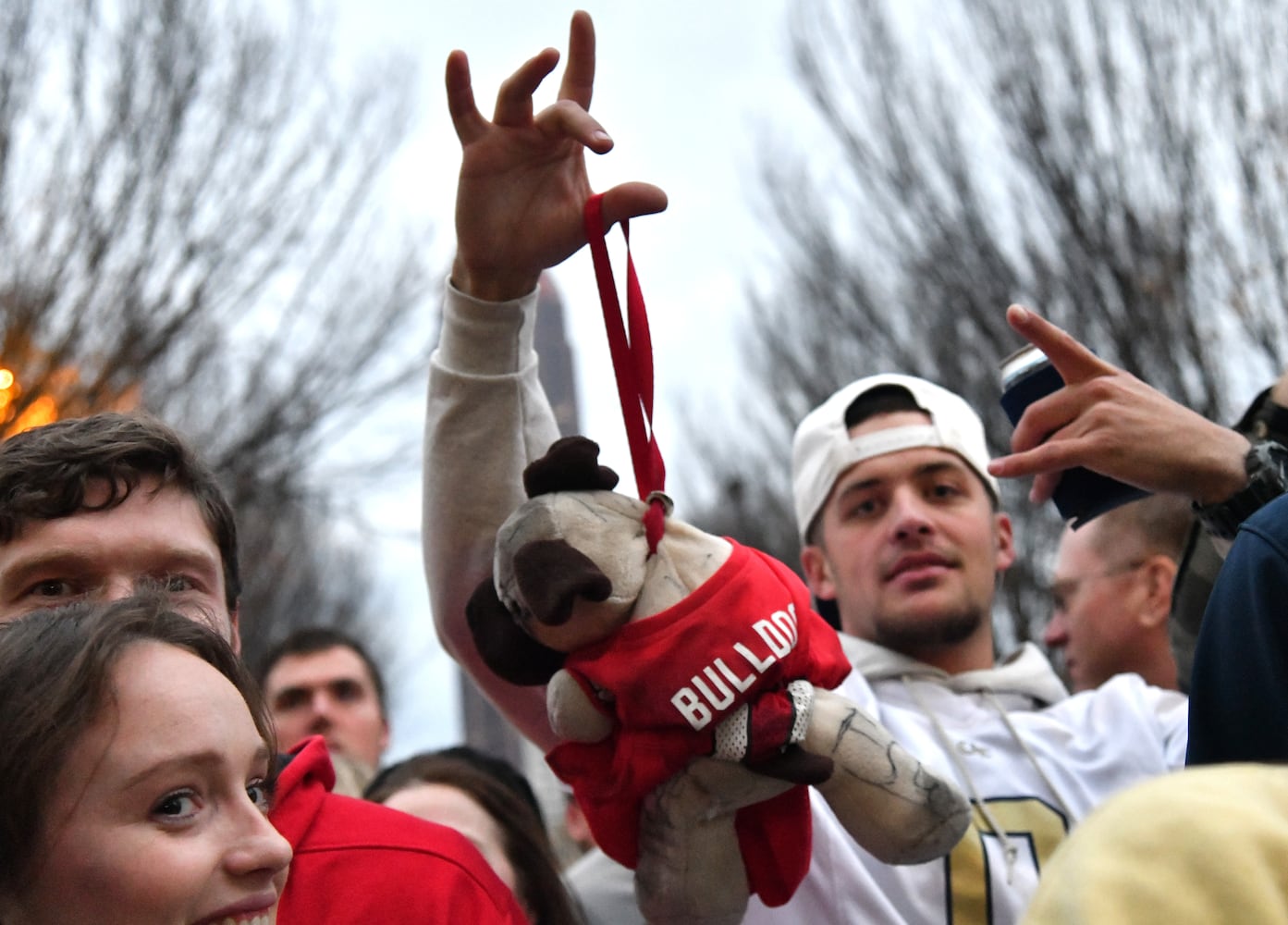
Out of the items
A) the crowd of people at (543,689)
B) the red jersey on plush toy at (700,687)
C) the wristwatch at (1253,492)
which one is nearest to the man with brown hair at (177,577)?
the crowd of people at (543,689)

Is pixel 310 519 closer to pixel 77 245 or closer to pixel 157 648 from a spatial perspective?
pixel 77 245

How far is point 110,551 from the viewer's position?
1917 millimetres

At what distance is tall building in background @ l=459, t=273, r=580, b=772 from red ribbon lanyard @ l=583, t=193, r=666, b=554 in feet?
1.16

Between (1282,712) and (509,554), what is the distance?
3.27 feet

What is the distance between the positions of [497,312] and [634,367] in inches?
14.6

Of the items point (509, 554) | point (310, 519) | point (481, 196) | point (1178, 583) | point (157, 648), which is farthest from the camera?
point (310, 519)

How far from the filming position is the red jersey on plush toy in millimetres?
1719

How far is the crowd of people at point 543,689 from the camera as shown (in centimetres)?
145

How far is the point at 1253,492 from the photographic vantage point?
2.18 metres

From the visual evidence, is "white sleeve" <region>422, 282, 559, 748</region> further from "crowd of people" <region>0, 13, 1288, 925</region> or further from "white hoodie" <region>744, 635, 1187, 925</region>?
"white hoodie" <region>744, 635, 1187, 925</region>

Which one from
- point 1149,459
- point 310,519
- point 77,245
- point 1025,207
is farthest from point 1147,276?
point 310,519

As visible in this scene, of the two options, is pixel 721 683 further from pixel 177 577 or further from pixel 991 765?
pixel 991 765

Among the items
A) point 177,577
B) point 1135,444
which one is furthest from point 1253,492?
point 177,577

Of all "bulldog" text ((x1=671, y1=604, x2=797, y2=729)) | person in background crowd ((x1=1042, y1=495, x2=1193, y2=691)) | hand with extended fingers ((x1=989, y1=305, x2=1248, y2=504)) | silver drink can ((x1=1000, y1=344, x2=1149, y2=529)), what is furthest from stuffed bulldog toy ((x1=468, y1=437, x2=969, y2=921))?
person in background crowd ((x1=1042, y1=495, x2=1193, y2=691))
